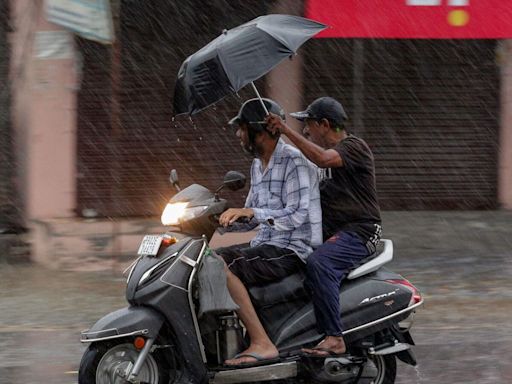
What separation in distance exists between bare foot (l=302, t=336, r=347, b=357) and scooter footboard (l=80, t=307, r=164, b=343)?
90cm

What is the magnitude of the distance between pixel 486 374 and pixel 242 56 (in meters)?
2.77

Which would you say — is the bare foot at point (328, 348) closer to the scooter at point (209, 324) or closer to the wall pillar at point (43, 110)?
the scooter at point (209, 324)

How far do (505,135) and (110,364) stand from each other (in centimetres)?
877

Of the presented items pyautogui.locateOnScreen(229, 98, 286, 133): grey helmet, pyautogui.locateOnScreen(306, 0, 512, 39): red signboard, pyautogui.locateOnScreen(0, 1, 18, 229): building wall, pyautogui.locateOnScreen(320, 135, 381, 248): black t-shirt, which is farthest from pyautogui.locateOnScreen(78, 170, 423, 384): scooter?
pyautogui.locateOnScreen(306, 0, 512, 39): red signboard

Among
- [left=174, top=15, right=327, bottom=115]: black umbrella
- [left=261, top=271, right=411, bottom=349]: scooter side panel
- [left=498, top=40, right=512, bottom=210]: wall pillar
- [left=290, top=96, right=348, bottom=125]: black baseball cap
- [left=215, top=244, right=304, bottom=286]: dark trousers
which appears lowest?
[left=498, top=40, right=512, bottom=210]: wall pillar

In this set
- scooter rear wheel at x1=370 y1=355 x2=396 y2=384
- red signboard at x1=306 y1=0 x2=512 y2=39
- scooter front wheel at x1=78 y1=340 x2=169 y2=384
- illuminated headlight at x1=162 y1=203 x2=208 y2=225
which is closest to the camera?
scooter front wheel at x1=78 y1=340 x2=169 y2=384

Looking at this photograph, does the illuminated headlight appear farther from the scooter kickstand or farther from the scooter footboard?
the scooter kickstand

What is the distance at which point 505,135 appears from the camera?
43.4 feet

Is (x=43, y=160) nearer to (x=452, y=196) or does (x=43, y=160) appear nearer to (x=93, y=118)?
(x=93, y=118)

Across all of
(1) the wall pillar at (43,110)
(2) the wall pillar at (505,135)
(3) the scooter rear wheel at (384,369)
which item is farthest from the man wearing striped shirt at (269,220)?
(2) the wall pillar at (505,135)

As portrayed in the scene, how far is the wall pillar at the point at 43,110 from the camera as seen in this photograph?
1180 cm

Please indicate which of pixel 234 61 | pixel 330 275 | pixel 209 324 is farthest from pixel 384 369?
pixel 234 61

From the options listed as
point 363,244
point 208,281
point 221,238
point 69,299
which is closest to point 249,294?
point 208,281

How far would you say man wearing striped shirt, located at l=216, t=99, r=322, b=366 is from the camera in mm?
5766
